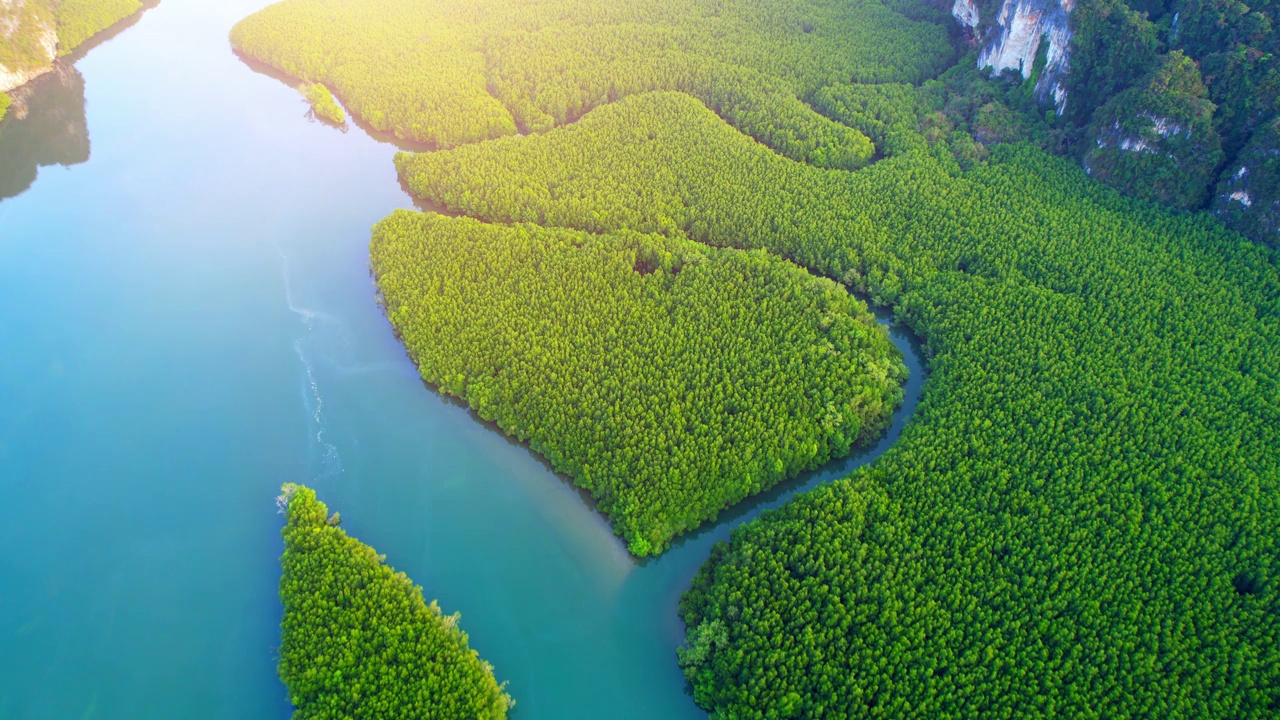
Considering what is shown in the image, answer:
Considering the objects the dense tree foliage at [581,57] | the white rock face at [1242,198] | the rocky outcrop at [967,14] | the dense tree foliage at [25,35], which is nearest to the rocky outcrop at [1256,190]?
the white rock face at [1242,198]

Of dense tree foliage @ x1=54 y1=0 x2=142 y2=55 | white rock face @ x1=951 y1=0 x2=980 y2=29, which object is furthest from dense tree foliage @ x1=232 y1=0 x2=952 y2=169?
dense tree foliage @ x1=54 y1=0 x2=142 y2=55

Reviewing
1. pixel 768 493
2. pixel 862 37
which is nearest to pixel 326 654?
pixel 768 493

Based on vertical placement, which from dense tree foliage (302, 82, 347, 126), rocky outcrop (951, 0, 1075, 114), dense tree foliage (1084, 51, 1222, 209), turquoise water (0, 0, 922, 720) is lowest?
turquoise water (0, 0, 922, 720)

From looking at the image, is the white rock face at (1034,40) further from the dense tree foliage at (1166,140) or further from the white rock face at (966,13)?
the dense tree foliage at (1166,140)

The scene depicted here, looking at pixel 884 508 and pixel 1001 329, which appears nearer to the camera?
pixel 884 508

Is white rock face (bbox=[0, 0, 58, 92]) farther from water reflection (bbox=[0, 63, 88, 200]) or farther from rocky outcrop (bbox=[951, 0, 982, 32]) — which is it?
rocky outcrop (bbox=[951, 0, 982, 32])

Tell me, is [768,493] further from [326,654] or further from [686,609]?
[326,654]

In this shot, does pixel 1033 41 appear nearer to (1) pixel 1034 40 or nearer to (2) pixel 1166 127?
(1) pixel 1034 40
